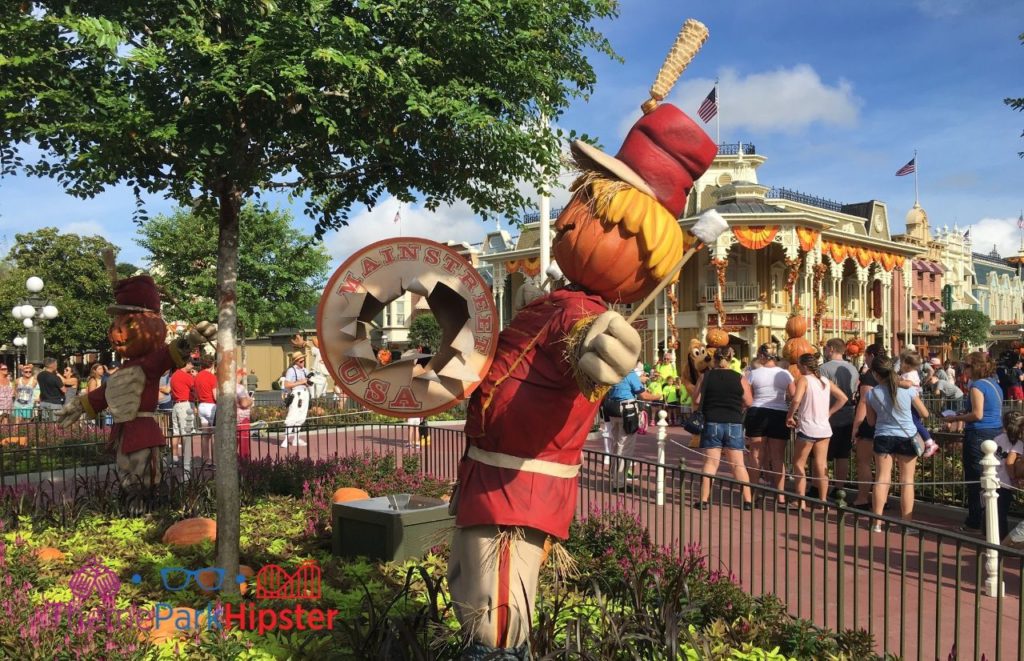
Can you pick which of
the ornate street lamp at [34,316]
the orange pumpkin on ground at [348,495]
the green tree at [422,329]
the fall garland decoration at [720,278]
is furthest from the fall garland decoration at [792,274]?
the orange pumpkin on ground at [348,495]

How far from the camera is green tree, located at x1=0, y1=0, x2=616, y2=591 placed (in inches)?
182

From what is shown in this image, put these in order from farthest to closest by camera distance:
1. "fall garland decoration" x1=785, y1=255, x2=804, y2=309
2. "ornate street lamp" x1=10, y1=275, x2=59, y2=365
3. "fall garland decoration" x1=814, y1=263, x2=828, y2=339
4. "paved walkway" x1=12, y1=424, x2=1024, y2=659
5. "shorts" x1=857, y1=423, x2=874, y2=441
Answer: "fall garland decoration" x1=814, y1=263, x2=828, y2=339, "fall garland decoration" x1=785, y1=255, x2=804, y2=309, "ornate street lamp" x1=10, y1=275, x2=59, y2=365, "shorts" x1=857, y1=423, x2=874, y2=441, "paved walkway" x1=12, y1=424, x2=1024, y2=659

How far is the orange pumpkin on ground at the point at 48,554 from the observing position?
5.73m

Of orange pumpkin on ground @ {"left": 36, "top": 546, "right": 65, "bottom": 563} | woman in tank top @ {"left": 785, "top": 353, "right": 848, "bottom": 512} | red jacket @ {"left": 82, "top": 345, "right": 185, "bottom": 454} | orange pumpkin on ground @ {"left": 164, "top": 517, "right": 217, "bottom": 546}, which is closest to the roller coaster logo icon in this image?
orange pumpkin on ground @ {"left": 164, "top": 517, "right": 217, "bottom": 546}

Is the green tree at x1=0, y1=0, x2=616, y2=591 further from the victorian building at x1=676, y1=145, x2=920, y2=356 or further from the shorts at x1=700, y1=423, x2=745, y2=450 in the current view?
the victorian building at x1=676, y1=145, x2=920, y2=356

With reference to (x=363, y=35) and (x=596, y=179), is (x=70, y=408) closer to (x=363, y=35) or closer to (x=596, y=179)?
(x=363, y=35)

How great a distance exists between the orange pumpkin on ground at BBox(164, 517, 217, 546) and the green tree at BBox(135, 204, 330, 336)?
22.6 meters

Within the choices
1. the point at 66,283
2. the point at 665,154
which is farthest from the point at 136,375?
the point at 66,283

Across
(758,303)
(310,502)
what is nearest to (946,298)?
(758,303)

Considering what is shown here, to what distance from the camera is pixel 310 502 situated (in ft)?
25.1

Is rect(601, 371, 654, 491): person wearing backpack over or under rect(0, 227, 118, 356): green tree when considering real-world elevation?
under

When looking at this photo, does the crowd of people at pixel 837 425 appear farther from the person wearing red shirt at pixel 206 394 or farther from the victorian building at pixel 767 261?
the victorian building at pixel 767 261

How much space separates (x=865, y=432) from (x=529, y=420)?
6572 millimetres

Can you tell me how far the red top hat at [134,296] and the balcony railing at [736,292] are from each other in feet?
94.4
